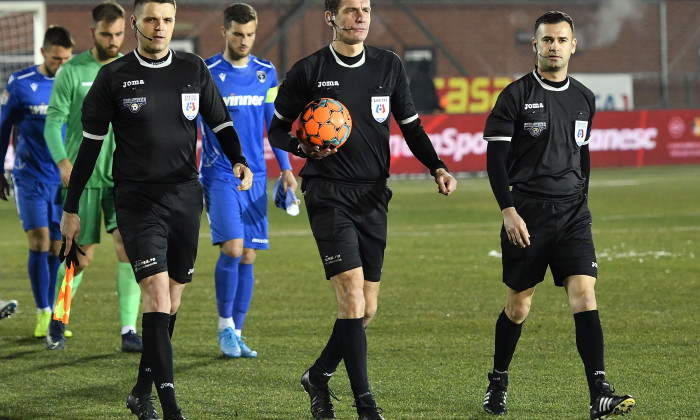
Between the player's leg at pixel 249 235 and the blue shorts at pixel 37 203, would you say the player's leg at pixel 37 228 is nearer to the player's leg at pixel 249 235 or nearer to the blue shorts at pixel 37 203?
the blue shorts at pixel 37 203

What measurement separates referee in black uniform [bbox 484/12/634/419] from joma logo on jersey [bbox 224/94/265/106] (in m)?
2.53

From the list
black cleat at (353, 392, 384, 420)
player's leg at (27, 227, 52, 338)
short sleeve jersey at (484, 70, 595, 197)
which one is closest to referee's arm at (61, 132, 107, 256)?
black cleat at (353, 392, 384, 420)

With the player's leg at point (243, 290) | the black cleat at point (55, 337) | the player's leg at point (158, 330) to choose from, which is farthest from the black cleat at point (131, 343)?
the player's leg at point (158, 330)

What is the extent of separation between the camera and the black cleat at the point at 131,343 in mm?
8078

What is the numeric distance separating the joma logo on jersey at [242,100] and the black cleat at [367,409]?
3.00 meters

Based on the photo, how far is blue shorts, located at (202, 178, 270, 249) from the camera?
311 inches

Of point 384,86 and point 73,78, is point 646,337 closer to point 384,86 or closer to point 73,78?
point 384,86

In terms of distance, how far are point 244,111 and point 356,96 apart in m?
2.29

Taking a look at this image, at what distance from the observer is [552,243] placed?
5984mm

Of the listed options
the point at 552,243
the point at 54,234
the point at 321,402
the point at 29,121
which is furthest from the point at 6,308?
the point at 552,243

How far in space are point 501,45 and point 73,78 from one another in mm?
32828

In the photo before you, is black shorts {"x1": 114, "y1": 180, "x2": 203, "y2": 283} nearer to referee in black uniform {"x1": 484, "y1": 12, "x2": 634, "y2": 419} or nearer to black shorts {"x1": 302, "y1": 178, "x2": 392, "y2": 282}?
black shorts {"x1": 302, "y1": 178, "x2": 392, "y2": 282}

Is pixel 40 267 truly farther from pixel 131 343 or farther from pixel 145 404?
pixel 145 404

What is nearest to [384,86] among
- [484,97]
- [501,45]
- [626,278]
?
[626,278]
